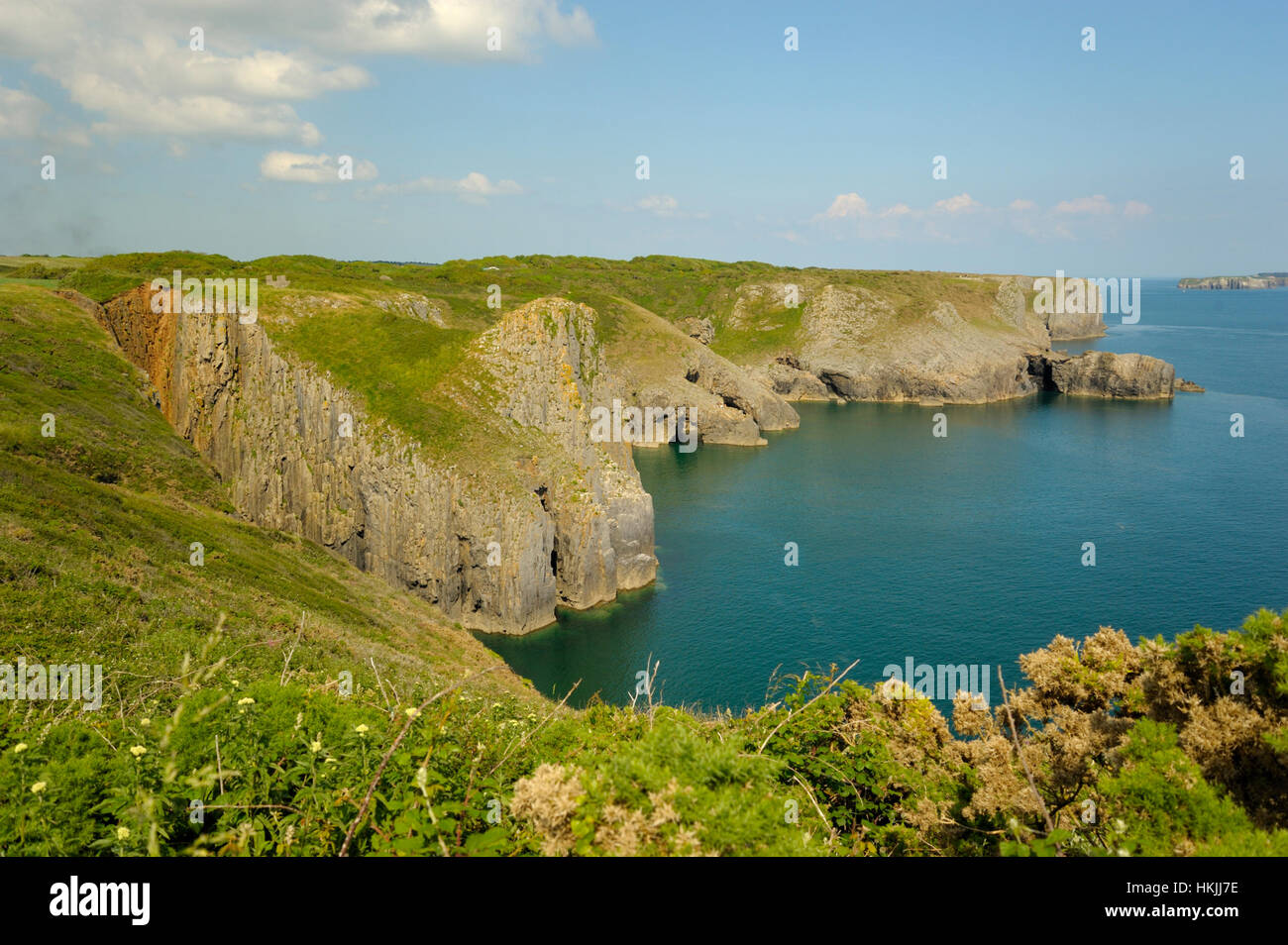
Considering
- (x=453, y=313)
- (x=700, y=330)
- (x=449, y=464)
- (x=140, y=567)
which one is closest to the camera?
(x=140, y=567)

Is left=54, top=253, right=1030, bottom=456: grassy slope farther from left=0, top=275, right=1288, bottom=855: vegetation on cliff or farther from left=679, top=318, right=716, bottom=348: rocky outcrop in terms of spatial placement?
left=0, top=275, right=1288, bottom=855: vegetation on cliff

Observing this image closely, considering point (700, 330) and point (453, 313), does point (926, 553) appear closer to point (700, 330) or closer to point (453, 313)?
point (453, 313)

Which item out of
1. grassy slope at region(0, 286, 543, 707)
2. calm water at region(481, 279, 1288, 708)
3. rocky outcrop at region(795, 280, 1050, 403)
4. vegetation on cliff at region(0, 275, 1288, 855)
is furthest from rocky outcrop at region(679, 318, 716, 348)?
vegetation on cliff at region(0, 275, 1288, 855)

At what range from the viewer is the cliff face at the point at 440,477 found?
51.2 m

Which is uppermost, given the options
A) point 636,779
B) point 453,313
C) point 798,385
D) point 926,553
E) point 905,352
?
point 453,313

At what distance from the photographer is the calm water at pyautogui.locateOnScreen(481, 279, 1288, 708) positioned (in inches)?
1825

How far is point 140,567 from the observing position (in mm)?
25453

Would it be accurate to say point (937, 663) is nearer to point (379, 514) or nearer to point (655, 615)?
point (655, 615)

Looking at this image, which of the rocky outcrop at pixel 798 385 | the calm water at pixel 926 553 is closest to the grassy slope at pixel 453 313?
the rocky outcrop at pixel 798 385

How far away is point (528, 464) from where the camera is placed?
54.8 m

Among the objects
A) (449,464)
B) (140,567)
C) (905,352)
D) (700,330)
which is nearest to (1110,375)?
(905,352)

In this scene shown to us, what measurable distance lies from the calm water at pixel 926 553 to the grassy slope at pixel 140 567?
1491 centimetres

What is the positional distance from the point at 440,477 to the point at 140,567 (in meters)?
26.5
